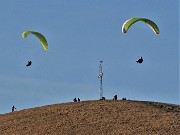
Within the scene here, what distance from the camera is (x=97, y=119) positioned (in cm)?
5775

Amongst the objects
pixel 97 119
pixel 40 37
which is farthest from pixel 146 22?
pixel 97 119

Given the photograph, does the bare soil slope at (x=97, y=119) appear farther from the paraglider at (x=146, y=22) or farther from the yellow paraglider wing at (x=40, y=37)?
the paraglider at (x=146, y=22)

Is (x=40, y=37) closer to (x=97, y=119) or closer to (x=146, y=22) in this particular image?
(x=146, y=22)

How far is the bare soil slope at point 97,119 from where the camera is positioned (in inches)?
2146

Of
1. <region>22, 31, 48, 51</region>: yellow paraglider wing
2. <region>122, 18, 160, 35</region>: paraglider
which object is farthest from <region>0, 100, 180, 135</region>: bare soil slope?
<region>122, 18, 160, 35</region>: paraglider

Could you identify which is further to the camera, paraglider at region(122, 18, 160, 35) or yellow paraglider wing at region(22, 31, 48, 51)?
yellow paraglider wing at region(22, 31, 48, 51)

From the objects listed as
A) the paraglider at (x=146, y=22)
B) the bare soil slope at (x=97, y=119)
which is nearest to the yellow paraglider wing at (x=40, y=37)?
the paraglider at (x=146, y=22)

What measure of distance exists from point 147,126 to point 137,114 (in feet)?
11.7

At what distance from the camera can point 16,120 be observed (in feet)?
202

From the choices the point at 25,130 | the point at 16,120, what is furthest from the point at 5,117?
the point at 25,130

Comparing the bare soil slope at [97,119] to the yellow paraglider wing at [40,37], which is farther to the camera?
the bare soil slope at [97,119]

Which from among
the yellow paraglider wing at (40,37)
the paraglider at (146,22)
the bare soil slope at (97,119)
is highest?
the yellow paraglider wing at (40,37)

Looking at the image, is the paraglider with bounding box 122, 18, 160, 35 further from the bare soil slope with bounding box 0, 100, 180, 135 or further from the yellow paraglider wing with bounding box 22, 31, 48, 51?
the bare soil slope with bounding box 0, 100, 180, 135

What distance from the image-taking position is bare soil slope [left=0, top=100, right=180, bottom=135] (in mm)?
54500
